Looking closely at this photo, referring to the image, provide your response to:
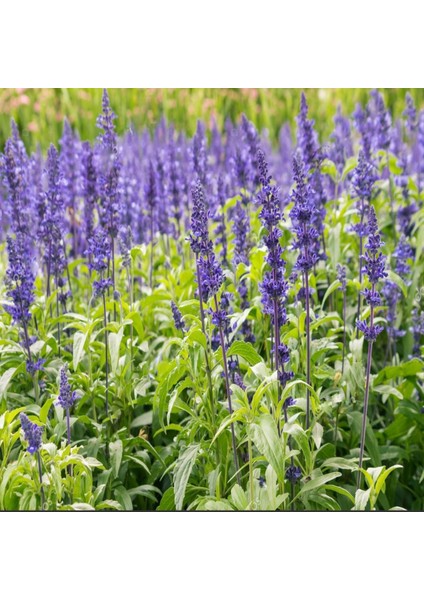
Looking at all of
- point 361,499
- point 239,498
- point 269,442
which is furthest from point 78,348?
point 361,499

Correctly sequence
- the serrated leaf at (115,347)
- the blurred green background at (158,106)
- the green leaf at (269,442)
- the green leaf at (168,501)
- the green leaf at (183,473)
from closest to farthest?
the green leaf at (269,442), the green leaf at (183,473), the green leaf at (168,501), the serrated leaf at (115,347), the blurred green background at (158,106)

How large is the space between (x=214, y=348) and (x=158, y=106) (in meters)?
2.37

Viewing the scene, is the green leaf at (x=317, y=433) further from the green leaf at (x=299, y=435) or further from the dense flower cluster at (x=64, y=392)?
the dense flower cluster at (x=64, y=392)

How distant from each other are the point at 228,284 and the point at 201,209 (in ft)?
4.31

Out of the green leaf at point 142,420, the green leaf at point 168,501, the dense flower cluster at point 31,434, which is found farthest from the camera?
the green leaf at point 142,420

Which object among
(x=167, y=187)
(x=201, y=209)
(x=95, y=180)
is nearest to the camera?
(x=201, y=209)

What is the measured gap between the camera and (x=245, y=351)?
3324mm

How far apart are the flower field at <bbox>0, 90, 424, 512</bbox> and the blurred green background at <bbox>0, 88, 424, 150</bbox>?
0.48 meters

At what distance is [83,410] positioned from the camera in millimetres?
3943

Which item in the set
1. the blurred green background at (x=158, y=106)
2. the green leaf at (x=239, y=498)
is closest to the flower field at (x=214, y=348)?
the green leaf at (x=239, y=498)

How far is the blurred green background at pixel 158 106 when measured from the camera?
5188mm

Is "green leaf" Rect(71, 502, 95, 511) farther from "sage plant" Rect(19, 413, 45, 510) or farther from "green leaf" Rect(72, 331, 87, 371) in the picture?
"green leaf" Rect(72, 331, 87, 371)
